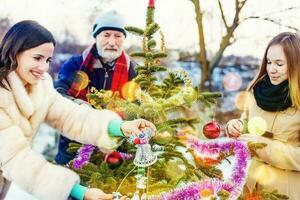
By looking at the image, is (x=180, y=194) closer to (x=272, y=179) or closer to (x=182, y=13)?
(x=272, y=179)

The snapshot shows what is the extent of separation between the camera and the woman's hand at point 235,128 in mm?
1660

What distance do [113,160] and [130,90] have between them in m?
0.24

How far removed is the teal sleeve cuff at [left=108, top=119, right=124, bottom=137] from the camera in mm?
1498

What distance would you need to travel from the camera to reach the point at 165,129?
146 cm

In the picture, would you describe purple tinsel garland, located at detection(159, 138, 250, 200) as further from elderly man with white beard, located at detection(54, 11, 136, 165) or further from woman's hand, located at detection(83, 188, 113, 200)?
elderly man with white beard, located at detection(54, 11, 136, 165)

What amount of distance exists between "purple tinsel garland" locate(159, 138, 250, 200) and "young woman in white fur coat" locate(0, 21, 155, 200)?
0.58 ft

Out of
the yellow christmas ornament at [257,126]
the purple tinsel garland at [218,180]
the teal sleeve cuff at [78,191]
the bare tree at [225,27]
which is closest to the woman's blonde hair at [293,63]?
the yellow christmas ornament at [257,126]

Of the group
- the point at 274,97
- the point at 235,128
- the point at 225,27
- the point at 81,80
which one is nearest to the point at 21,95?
the point at 81,80

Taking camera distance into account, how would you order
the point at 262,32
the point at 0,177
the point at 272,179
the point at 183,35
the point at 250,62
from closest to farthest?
the point at 0,177 → the point at 272,179 → the point at 262,32 → the point at 183,35 → the point at 250,62

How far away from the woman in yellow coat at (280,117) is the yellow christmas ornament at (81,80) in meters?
0.50

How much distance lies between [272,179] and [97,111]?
610 millimetres

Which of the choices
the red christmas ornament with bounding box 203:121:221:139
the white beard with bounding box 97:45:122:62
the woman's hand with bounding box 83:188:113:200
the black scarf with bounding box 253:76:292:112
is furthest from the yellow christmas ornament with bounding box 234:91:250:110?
the woman's hand with bounding box 83:188:113:200

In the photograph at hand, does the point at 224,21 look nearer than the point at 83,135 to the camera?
No

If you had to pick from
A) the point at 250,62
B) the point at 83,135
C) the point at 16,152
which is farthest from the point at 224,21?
the point at 16,152
